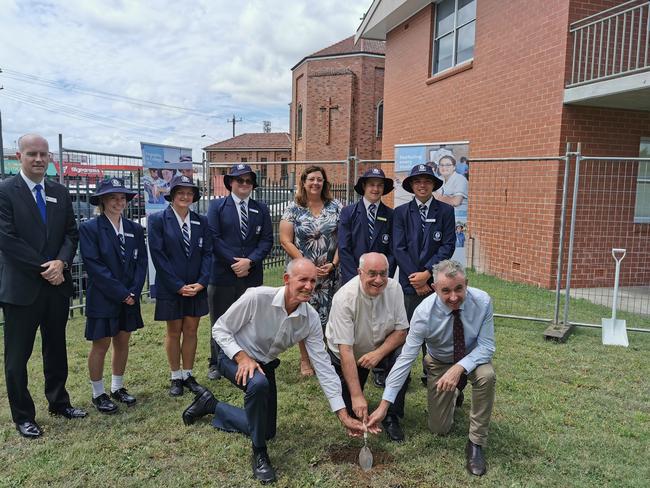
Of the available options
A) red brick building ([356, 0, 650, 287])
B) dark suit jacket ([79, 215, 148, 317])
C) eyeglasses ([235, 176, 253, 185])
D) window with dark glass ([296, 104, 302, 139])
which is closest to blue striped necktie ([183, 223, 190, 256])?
dark suit jacket ([79, 215, 148, 317])

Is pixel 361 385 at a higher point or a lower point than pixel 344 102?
lower

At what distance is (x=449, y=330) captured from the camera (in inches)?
136

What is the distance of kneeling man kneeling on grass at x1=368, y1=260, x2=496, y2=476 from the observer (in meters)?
3.25

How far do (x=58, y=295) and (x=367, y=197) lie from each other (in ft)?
8.90

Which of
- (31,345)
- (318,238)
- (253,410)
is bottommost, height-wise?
(253,410)

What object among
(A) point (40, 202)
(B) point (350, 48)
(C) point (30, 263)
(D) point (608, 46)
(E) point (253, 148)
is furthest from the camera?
(E) point (253, 148)

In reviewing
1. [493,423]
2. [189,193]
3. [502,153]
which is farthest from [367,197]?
[502,153]

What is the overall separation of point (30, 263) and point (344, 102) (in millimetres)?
27533

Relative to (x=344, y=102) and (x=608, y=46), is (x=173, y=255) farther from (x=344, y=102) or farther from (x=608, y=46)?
(x=344, y=102)

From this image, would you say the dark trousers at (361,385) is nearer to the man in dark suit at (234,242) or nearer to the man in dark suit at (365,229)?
the man in dark suit at (365,229)

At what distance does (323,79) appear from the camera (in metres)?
30.0

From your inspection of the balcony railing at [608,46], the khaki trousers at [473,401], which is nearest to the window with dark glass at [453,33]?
the balcony railing at [608,46]

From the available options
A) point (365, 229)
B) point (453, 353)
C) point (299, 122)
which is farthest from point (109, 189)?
point (299, 122)

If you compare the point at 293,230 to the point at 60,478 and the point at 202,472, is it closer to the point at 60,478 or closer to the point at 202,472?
the point at 202,472
